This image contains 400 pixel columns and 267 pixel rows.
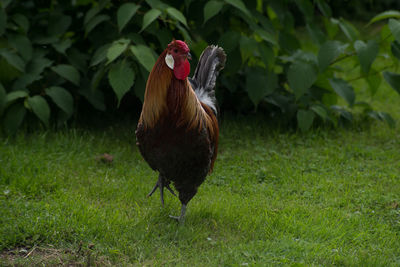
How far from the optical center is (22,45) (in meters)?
5.38

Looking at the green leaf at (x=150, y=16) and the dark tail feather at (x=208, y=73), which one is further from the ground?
the green leaf at (x=150, y=16)

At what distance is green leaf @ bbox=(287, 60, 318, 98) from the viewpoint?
17.8ft

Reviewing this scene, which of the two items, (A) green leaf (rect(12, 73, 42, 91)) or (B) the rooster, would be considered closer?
(B) the rooster

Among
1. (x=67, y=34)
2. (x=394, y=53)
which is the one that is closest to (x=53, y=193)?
(x=67, y=34)

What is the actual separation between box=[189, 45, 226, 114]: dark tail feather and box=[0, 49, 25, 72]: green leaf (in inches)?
83.0

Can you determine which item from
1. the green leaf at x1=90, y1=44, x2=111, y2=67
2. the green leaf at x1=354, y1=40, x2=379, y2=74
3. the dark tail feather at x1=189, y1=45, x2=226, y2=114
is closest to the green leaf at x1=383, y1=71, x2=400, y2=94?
the green leaf at x1=354, y1=40, x2=379, y2=74

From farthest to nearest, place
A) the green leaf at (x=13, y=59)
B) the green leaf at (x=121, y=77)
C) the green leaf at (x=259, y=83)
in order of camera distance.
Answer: the green leaf at (x=259, y=83)
the green leaf at (x=13, y=59)
the green leaf at (x=121, y=77)

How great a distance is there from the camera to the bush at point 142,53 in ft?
16.8

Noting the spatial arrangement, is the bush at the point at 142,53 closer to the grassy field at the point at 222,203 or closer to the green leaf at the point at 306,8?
the green leaf at the point at 306,8

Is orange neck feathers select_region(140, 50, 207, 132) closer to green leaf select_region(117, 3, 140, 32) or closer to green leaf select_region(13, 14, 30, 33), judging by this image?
green leaf select_region(117, 3, 140, 32)

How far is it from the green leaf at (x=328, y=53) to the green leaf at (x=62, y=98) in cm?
263

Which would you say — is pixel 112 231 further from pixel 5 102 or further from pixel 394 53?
pixel 394 53

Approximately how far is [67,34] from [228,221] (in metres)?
3.31

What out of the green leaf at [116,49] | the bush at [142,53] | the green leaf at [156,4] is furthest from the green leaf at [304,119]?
the green leaf at [116,49]
